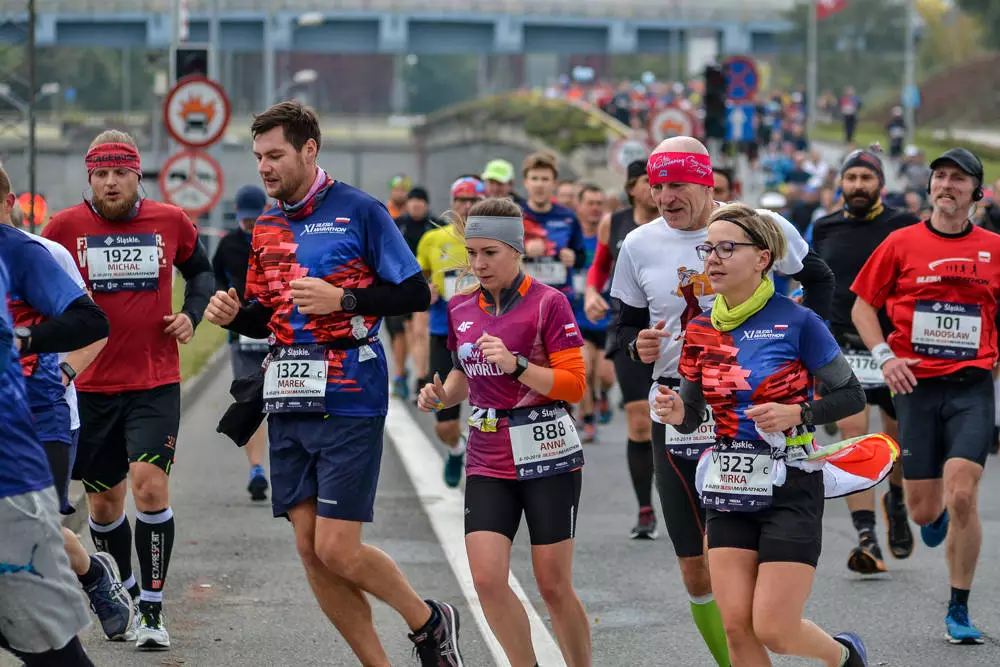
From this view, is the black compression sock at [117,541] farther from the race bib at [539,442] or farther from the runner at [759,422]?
the runner at [759,422]

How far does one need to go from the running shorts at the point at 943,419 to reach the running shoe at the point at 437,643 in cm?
266

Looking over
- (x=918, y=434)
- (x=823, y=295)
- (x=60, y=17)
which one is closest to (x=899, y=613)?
(x=918, y=434)

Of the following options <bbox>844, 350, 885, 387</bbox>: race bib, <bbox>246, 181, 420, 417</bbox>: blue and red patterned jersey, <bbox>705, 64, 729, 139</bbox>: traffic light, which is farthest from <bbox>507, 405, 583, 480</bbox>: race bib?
<bbox>705, 64, 729, 139</bbox>: traffic light

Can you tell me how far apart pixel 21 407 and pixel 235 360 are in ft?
26.0

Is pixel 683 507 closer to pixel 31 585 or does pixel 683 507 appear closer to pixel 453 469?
pixel 31 585

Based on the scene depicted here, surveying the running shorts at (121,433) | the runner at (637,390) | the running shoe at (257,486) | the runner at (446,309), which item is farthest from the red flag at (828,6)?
the running shorts at (121,433)

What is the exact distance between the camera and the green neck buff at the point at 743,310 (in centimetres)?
584

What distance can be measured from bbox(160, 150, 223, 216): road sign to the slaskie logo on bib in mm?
14600

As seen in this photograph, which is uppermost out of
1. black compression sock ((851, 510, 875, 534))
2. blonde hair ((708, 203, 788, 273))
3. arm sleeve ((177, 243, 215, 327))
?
blonde hair ((708, 203, 788, 273))

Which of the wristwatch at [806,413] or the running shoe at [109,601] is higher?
the wristwatch at [806,413]

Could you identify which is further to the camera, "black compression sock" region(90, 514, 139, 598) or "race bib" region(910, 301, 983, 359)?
"race bib" region(910, 301, 983, 359)

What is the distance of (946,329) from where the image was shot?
27.1ft

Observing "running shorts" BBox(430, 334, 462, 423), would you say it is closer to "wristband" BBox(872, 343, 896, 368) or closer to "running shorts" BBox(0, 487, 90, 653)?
"wristband" BBox(872, 343, 896, 368)

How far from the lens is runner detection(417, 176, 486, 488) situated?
12.1 metres
